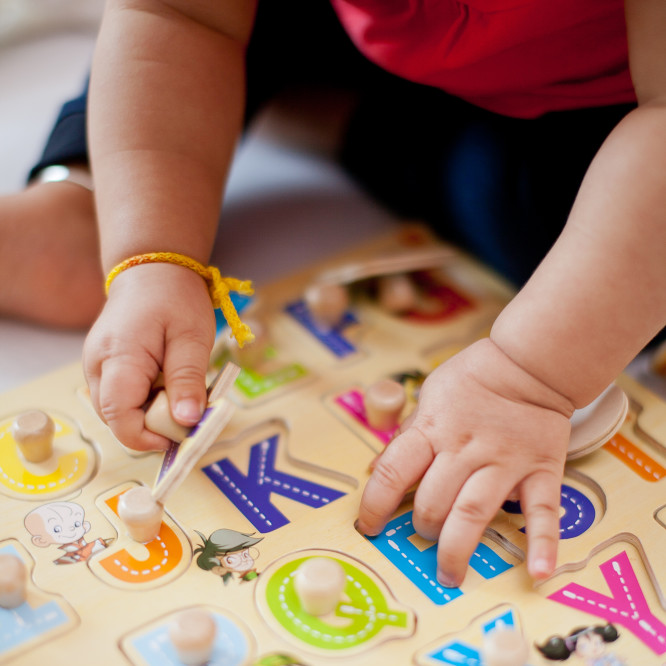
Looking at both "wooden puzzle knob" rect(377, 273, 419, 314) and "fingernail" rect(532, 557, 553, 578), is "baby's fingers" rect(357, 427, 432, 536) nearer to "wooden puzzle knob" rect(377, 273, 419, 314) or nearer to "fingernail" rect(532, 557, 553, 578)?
"fingernail" rect(532, 557, 553, 578)

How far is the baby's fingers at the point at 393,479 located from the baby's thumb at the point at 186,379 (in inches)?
4.6

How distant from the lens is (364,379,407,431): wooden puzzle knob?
586 mm

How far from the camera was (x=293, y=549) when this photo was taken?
0.51 meters

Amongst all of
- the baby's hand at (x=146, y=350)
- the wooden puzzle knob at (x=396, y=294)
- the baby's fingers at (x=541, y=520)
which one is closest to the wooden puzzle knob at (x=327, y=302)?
the wooden puzzle knob at (x=396, y=294)

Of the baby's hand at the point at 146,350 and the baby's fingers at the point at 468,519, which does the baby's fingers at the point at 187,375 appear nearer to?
the baby's hand at the point at 146,350

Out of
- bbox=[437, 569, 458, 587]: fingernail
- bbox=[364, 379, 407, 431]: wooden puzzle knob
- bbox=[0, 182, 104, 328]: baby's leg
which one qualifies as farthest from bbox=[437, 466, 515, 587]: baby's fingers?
bbox=[0, 182, 104, 328]: baby's leg

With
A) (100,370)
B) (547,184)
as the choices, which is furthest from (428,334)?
(100,370)

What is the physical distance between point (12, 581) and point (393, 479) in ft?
0.74

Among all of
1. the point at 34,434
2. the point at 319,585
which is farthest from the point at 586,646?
the point at 34,434

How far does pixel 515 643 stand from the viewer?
43 centimetres

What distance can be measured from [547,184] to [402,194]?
18 centimetres

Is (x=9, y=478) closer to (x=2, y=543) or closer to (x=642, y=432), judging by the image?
(x=2, y=543)

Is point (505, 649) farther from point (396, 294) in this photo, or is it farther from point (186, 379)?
point (396, 294)

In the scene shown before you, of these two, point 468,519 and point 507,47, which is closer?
point 468,519
